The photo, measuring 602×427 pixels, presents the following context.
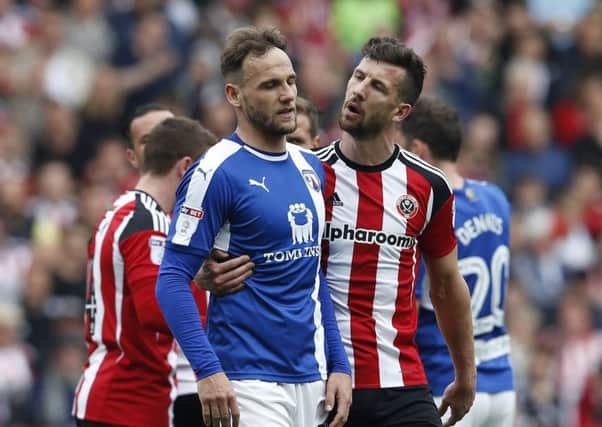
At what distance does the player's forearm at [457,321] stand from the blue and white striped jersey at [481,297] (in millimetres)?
815

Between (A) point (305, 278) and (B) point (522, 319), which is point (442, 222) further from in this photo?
(B) point (522, 319)

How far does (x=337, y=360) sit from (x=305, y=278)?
40 centimetres

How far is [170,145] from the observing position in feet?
24.1

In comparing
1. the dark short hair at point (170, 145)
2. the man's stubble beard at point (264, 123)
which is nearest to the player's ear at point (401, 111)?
the man's stubble beard at point (264, 123)

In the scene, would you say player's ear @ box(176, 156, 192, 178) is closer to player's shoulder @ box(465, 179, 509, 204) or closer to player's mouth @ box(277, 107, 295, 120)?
player's mouth @ box(277, 107, 295, 120)

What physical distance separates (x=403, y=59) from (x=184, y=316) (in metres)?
1.70

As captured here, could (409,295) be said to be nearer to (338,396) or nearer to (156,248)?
(338,396)

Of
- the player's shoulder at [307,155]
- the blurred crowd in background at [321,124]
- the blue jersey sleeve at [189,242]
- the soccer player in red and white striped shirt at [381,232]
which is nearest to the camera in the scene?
the blue jersey sleeve at [189,242]

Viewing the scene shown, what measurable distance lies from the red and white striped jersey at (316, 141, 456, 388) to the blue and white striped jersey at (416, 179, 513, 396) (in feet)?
3.51

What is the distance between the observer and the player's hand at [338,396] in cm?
620

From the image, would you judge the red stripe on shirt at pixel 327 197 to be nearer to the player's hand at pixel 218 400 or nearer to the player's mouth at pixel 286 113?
the player's mouth at pixel 286 113

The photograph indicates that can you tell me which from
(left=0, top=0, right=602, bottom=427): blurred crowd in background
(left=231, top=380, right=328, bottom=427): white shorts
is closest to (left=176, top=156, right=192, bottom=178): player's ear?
(left=231, top=380, right=328, bottom=427): white shorts

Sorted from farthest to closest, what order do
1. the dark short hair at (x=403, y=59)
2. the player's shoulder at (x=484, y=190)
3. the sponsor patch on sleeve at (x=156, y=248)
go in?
1. the player's shoulder at (x=484, y=190)
2. the sponsor patch on sleeve at (x=156, y=248)
3. the dark short hair at (x=403, y=59)

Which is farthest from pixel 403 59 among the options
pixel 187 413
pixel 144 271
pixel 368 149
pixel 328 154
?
pixel 187 413
